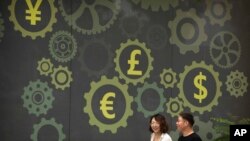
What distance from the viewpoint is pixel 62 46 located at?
611 cm

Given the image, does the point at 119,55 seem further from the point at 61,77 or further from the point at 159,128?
the point at 159,128

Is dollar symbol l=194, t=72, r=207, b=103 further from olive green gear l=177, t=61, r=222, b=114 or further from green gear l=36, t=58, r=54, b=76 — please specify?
green gear l=36, t=58, r=54, b=76

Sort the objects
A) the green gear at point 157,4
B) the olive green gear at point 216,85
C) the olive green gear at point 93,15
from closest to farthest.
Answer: the olive green gear at point 93,15
the green gear at point 157,4
the olive green gear at point 216,85

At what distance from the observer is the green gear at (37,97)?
590 centimetres

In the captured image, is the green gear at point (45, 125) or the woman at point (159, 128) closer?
the woman at point (159, 128)

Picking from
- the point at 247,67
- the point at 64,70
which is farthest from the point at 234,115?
the point at 64,70

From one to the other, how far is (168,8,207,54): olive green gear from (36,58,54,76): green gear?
6.51 ft

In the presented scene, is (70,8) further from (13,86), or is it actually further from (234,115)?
(234,115)

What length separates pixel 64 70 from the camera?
20.0ft

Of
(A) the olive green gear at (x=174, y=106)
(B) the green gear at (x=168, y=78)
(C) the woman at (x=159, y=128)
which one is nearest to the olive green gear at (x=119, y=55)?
(B) the green gear at (x=168, y=78)

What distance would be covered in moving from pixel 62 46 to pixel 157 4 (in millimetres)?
1677

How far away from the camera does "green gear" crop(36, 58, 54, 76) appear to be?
597cm

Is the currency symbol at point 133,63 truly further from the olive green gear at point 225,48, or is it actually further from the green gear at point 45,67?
the olive green gear at point 225,48

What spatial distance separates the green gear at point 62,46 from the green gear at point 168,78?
4.80 feet
